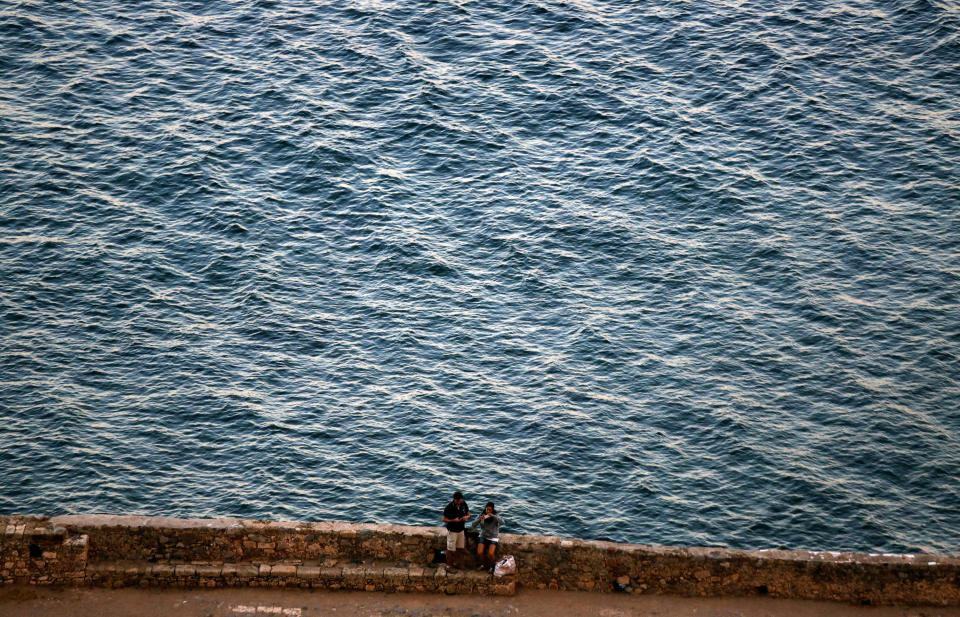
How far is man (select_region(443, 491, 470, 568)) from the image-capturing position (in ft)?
77.0

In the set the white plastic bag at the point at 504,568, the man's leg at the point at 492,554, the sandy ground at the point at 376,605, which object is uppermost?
the man's leg at the point at 492,554

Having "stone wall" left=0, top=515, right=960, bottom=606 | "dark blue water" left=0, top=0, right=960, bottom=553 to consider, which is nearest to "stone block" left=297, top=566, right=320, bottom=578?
"stone wall" left=0, top=515, right=960, bottom=606

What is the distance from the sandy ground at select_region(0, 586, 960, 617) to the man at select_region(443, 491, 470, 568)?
0.73m

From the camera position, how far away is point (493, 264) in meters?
41.8

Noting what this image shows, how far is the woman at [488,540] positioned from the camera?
2333 cm

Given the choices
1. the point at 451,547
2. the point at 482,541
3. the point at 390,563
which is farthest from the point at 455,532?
the point at 390,563

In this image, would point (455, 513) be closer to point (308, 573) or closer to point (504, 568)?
point (504, 568)

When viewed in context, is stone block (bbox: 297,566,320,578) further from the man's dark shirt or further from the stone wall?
the man's dark shirt

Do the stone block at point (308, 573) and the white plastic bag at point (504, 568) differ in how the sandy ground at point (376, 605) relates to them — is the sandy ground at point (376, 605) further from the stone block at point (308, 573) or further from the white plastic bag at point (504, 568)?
the white plastic bag at point (504, 568)

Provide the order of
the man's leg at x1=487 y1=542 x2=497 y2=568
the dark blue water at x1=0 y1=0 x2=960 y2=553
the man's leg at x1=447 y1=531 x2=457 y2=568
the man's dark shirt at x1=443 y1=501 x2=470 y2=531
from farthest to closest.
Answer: the dark blue water at x1=0 y1=0 x2=960 y2=553 → the man's dark shirt at x1=443 y1=501 x2=470 y2=531 → the man's leg at x1=447 y1=531 x2=457 y2=568 → the man's leg at x1=487 y1=542 x2=497 y2=568

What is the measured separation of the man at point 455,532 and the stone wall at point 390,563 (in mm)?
212

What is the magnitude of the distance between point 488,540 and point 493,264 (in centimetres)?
1920

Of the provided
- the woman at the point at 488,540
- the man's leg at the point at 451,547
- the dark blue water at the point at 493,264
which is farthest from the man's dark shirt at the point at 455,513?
the dark blue water at the point at 493,264

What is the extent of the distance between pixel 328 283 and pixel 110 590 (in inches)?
739
